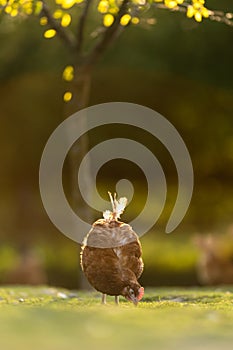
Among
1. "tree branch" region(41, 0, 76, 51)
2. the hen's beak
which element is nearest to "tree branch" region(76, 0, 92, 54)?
"tree branch" region(41, 0, 76, 51)

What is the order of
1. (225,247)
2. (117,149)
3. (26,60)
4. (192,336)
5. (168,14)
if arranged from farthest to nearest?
(117,149) → (26,60) → (168,14) → (225,247) → (192,336)

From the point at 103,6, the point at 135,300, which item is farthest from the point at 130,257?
the point at 103,6

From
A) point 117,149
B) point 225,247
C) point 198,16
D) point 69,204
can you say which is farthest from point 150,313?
point 69,204

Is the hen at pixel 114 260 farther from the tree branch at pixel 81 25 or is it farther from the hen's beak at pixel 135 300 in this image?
the tree branch at pixel 81 25

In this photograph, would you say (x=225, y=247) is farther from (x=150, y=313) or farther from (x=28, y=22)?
(x=150, y=313)

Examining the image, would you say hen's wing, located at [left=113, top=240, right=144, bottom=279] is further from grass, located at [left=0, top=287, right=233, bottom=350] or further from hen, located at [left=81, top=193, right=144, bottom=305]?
grass, located at [left=0, top=287, right=233, bottom=350]

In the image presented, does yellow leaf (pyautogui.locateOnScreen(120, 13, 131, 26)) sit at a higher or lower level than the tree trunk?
higher
